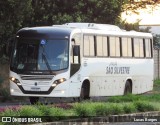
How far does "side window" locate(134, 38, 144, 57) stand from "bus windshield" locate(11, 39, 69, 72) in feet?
22.2

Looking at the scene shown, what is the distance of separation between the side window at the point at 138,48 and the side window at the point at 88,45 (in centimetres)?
443

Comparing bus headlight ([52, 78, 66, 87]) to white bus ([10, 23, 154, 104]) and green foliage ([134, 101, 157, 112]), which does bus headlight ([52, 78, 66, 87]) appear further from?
green foliage ([134, 101, 157, 112])

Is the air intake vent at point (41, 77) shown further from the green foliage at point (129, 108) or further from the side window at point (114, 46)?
the green foliage at point (129, 108)

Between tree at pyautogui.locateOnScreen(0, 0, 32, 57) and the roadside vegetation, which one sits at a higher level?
tree at pyautogui.locateOnScreen(0, 0, 32, 57)

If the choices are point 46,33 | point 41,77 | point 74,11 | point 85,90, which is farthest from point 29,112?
point 74,11

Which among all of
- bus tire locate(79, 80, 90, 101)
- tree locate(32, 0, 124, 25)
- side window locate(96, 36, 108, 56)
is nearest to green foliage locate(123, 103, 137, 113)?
bus tire locate(79, 80, 90, 101)

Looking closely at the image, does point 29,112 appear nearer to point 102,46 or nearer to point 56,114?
point 56,114

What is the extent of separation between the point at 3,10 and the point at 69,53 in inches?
275

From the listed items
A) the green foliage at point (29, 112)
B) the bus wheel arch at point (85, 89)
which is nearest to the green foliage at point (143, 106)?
the green foliage at point (29, 112)

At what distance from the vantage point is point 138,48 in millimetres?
34375

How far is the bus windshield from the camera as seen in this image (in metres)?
27.8

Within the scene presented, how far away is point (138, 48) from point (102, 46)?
388 cm

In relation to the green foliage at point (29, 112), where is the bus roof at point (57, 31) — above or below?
above

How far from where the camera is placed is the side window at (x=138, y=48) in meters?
34.1
